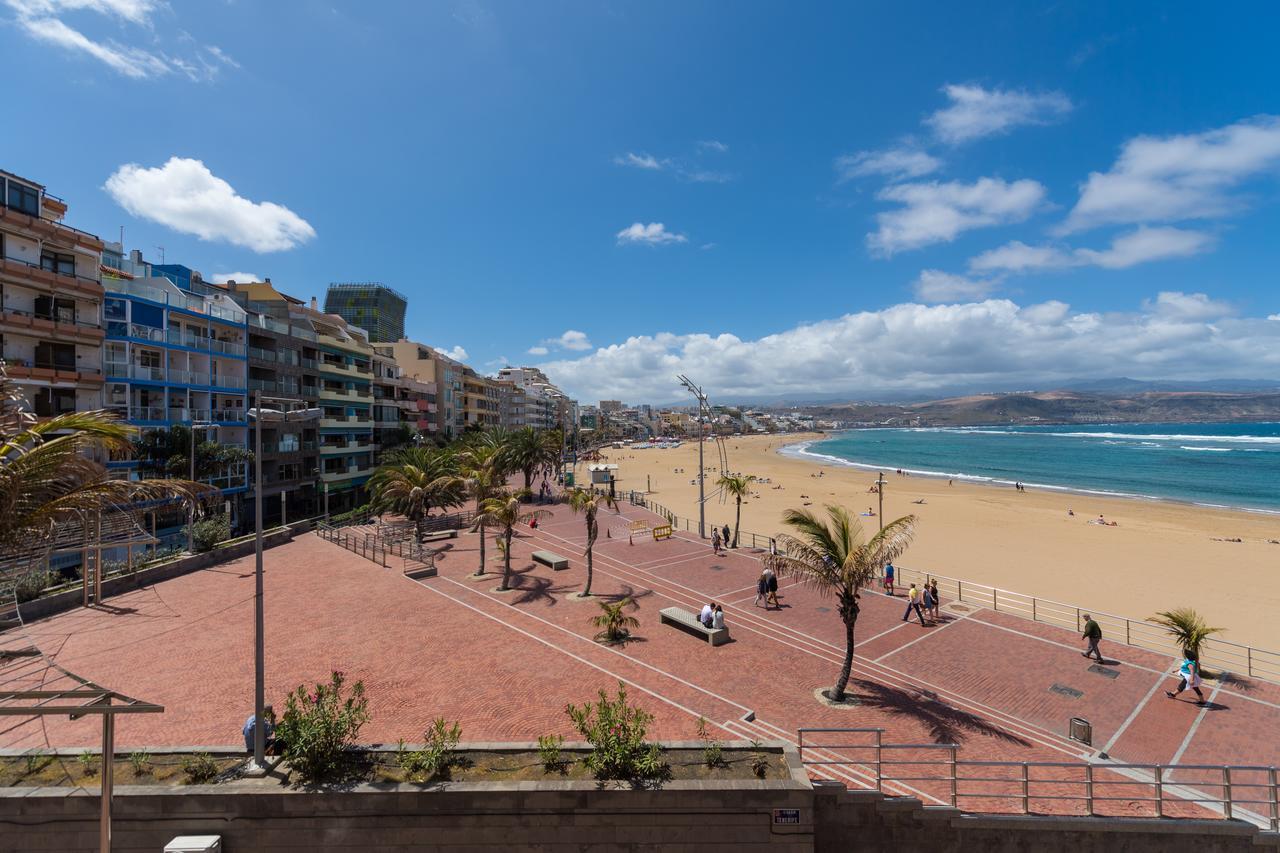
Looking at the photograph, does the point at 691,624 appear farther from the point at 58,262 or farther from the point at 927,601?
the point at 58,262

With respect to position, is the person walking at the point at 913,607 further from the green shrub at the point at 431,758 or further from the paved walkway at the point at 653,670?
the green shrub at the point at 431,758

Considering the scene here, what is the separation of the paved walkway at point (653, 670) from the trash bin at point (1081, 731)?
0.53 feet

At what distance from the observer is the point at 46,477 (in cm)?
613

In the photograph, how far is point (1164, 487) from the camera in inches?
2263

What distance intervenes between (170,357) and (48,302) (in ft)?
19.1

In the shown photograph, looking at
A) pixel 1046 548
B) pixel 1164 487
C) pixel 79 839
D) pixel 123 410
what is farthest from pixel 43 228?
pixel 1164 487

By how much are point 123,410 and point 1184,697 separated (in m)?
39.6

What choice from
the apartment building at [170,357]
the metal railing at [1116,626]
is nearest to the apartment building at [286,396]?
the apartment building at [170,357]

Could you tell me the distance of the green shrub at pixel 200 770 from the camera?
7352mm

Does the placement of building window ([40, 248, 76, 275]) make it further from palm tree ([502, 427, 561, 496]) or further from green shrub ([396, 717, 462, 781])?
green shrub ([396, 717, 462, 781])

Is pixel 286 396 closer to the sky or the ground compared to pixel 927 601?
closer to the sky

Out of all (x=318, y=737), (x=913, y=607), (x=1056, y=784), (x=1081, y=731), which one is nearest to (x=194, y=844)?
(x=318, y=737)

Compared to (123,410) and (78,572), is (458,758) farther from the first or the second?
(123,410)

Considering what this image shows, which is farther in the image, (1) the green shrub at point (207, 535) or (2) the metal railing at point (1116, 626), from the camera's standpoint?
(1) the green shrub at point (207, 535)
